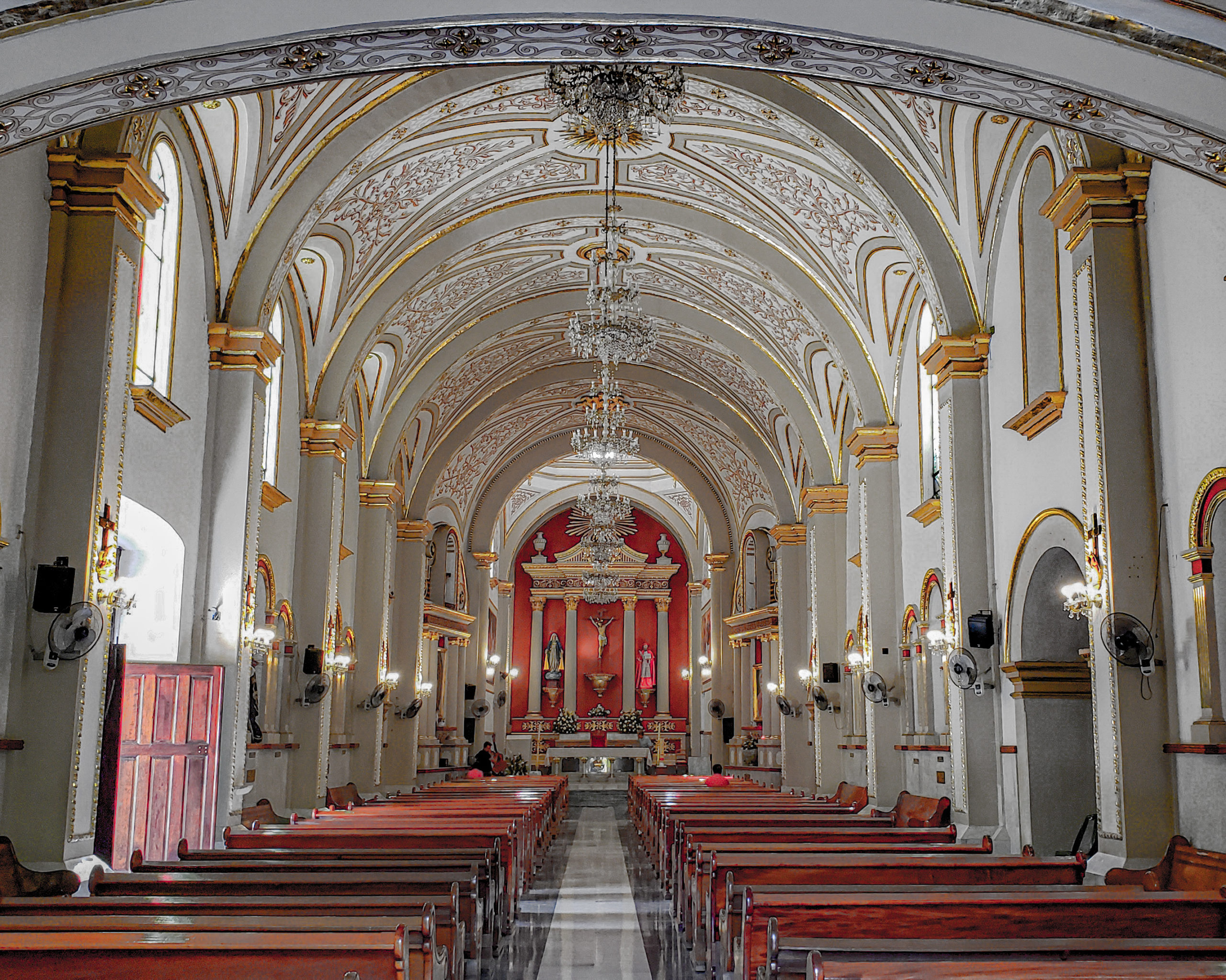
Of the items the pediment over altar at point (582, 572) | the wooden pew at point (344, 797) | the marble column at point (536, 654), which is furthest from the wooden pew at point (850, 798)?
the marble column at point (536, 654)

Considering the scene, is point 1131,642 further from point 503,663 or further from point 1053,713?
point 503,663

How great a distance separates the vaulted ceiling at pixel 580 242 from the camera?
11.7 meters

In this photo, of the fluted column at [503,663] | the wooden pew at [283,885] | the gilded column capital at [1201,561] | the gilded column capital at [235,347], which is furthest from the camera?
the fluted column at [503,663]

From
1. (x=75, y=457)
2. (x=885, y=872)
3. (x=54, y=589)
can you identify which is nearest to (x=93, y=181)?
(x=75, y=457)

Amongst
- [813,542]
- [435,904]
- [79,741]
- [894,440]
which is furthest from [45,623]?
[813,542]

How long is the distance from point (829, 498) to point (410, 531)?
8021 millimetres

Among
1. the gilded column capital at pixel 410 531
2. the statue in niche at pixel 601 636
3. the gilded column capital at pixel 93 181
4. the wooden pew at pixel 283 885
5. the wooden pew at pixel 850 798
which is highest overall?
the gilded column capital at pixel 93 181

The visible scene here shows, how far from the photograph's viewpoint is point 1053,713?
34.4ft

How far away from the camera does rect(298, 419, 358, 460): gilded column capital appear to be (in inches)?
615

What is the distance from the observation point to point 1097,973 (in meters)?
4.28

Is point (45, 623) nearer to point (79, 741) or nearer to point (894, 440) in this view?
point (79, 741)

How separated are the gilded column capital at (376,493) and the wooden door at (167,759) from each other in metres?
8.54

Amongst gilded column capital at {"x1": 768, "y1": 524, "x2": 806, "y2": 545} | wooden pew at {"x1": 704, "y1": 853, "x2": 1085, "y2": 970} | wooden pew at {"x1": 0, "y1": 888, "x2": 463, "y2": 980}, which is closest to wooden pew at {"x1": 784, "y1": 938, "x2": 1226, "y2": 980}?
wooden pew at {"x1": 0, "y1": 888, "x2": 463, "y2": 980}

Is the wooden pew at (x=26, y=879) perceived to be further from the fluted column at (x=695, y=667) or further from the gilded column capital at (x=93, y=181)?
the fluted column at (x=695, y=667)
